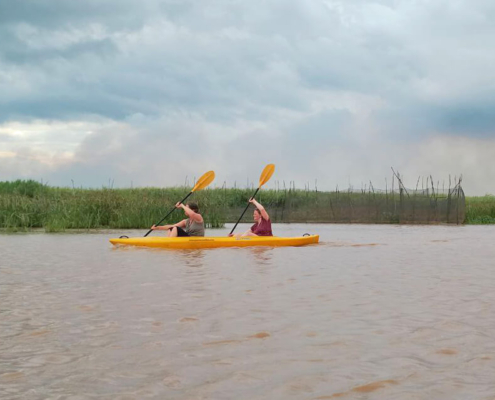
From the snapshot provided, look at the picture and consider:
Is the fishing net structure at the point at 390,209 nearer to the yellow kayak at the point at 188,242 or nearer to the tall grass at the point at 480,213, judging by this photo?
the tall grass at the point at 480,213

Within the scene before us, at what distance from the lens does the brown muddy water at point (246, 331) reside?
2773 mm

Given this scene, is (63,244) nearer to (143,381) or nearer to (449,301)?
(449,301)

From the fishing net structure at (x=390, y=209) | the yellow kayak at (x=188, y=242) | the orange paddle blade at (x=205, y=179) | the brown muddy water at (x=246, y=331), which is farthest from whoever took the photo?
the fishing net structure at (x=390, y=209)

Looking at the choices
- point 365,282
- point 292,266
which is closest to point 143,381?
point 365,282

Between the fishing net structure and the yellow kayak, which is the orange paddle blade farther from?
the fishing net structure

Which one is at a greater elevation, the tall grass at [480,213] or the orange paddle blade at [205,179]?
the orange paddle blade at [205,179]

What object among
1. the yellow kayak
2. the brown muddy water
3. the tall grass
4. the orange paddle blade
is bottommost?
the brown muddy water

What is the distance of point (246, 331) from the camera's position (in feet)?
12.9

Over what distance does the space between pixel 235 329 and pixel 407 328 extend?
3.65 ft

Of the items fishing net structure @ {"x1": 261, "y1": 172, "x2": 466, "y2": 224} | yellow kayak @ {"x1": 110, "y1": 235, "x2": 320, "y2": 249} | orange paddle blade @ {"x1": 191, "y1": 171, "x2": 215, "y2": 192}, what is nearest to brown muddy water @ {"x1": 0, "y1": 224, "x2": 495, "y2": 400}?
yellow kayak @ {"x1": 110, "y1": 235, "x2": 320, "y2": 249}

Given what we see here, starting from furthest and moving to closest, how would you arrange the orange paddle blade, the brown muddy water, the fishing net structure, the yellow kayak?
the fishing net structure
the orange paddle blade
the yellow kayak
the brown muddy water

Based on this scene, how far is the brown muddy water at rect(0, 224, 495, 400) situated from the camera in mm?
2773

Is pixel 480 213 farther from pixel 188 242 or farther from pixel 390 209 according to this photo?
pixel 188 242

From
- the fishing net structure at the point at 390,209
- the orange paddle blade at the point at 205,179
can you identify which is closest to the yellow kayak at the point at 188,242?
the orange paddle blade at the point at 205,179
